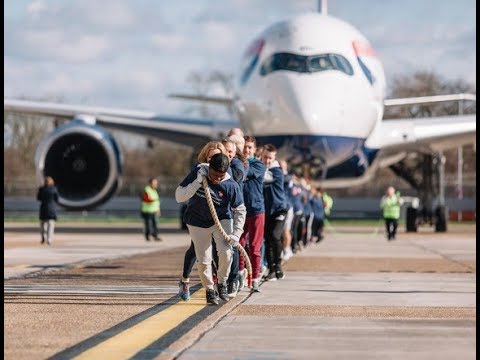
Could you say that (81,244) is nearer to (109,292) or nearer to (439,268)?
(439,268)

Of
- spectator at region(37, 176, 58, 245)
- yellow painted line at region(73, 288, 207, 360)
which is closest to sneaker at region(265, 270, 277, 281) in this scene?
yellow painted line at region(73, 288, 207, 360)

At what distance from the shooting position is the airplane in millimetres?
24938

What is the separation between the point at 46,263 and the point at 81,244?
22.8ft

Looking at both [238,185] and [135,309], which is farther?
[238,185]

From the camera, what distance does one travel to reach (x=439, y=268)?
15.8 meters

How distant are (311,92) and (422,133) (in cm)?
522

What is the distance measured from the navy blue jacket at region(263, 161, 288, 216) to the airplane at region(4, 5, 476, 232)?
11.3 meters

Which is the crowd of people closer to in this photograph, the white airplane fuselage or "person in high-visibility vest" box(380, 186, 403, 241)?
the white airplane fuselage

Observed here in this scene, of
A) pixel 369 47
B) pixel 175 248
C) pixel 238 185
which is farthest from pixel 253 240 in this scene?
pixel 369 47

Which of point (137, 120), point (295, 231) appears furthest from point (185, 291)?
point (137, 120)

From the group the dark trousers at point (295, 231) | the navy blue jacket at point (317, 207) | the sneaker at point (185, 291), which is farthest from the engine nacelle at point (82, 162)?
the sneaker at point (185, 291)

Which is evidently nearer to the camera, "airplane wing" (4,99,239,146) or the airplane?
the airplane

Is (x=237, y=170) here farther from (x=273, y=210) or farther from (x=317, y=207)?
(x=317, y=207)

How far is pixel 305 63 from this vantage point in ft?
82.9
